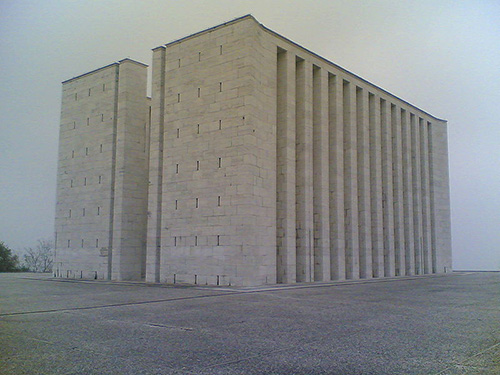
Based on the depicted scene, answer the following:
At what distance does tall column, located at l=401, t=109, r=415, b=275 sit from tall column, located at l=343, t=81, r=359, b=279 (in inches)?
393

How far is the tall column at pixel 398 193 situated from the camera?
138 feet

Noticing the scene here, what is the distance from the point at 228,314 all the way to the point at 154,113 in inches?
865

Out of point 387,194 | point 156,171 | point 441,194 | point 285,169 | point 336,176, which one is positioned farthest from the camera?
point 441,194

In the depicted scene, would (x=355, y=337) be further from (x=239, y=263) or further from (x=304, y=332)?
(x=239, y=263)

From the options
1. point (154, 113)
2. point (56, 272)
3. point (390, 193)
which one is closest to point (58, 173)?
point (56, 272)

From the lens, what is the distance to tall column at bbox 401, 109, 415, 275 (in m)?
43.2

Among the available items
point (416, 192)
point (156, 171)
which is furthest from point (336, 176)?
point (416, 192)

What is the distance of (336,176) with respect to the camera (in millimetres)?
33875

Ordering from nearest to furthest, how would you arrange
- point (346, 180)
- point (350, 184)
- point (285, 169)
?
point (285, 169), point (350, 184), point (346, 180)

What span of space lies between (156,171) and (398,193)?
2417 centimetres

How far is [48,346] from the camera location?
321 inches

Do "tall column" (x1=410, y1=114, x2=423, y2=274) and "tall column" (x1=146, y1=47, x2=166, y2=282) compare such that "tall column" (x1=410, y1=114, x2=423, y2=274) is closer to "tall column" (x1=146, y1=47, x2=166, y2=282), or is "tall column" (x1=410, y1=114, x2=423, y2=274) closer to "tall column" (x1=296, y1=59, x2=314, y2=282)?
"tall column" (x1=296, y1=59, x2=314, y2=282)

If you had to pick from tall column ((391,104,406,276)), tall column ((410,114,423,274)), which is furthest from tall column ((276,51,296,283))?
tall column ((410,114,423,274))

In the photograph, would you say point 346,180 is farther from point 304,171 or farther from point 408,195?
point 408,195
